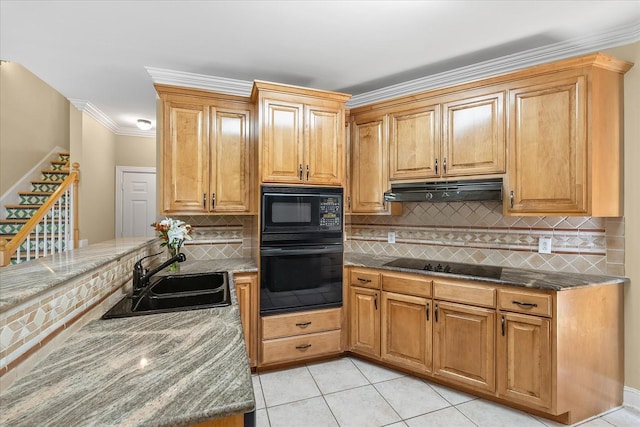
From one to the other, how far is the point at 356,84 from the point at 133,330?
291 centimetres

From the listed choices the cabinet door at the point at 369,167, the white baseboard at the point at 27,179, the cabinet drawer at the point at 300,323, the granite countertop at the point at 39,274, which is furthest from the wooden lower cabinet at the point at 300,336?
the white baseboard at the point at 27,179

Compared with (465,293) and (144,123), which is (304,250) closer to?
(465,293)

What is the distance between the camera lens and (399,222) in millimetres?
3400

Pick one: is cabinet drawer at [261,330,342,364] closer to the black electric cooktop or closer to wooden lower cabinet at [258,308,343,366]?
wooden lower cabinet at [258,308,343,366]

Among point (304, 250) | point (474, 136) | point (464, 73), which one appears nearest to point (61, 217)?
point (304, 250)

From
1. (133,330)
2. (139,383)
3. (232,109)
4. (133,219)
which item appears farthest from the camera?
(133,219)

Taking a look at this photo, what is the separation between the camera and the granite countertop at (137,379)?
745mm

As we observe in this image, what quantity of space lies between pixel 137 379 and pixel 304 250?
1980 millimetres

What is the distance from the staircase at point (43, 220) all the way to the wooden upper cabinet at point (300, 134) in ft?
7.88

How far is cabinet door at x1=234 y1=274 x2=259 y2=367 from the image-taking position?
2.73m

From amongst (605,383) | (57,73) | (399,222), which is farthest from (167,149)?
(605,383)

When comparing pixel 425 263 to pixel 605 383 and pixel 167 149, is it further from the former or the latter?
pixel 167 149

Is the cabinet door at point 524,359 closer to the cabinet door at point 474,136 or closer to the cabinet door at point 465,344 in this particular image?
the cabinet door at point 465,344

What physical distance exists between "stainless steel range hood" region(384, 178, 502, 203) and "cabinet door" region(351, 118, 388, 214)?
0.15 metres
